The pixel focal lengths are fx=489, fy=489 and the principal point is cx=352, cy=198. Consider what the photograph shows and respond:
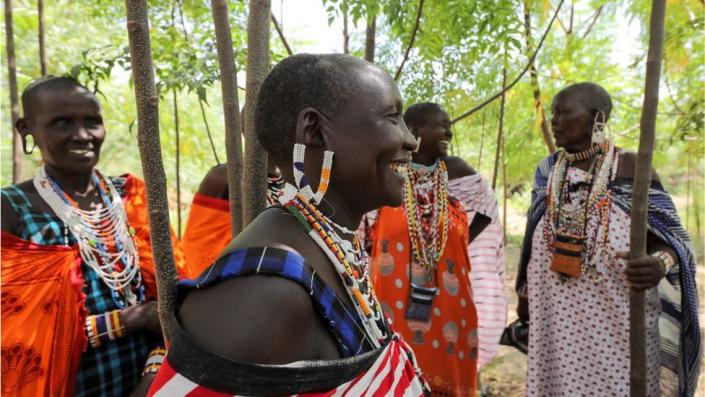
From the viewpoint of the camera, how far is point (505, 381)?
4465 mm

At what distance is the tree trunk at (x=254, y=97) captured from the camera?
4.47 ft

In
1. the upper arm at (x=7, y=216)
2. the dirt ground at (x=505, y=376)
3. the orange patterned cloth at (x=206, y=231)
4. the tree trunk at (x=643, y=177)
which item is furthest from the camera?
the dirt ground at (x=505, y=376)

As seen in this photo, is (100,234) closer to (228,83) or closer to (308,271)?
(228,83)

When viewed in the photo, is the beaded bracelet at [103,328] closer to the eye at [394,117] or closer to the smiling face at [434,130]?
the eye at [394,117]

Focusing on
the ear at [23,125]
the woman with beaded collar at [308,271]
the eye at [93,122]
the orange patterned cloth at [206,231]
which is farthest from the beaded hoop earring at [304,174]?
the orange patterned cloth at [206,231]

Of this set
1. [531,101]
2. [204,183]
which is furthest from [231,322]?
[531,101]

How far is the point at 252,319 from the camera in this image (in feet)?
2.70

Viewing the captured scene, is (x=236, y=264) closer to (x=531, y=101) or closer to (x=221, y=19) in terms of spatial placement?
(x=221, y=19)

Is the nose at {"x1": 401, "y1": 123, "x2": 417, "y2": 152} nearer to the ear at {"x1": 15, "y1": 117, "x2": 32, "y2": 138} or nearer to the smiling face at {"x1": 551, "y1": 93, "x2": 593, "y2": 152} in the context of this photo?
the ear at {"x1": 15, "y1": 117, "x2": 32, "y2": 138}

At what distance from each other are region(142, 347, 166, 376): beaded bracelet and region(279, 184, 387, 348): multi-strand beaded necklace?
45.6 inches

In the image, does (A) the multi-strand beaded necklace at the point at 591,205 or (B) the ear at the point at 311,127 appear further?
(A) the multi-strand beaded necklace at the point at 591,205

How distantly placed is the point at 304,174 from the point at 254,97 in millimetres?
357

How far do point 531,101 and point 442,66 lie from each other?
1.94 meters

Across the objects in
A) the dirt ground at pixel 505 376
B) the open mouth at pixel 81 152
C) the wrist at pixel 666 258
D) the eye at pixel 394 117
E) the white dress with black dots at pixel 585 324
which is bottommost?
the dirt ground at pixel 505 376
